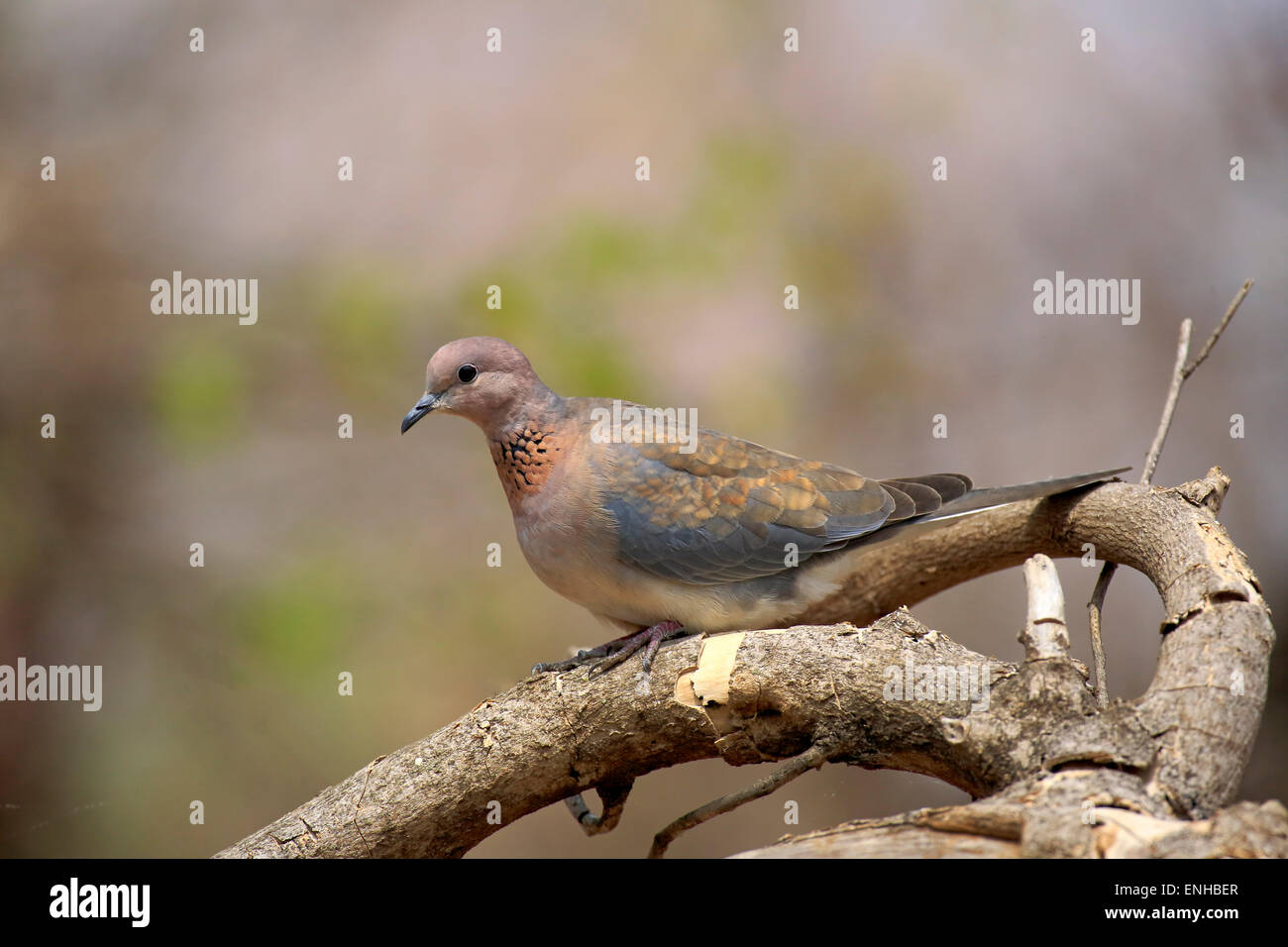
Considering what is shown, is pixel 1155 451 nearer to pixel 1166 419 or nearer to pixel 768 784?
pixel 1166 419

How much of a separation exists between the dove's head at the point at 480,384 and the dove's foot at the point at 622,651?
0.68 metres

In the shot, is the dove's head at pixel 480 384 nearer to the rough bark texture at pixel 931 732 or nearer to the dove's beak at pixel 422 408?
the dove's beak at pixel 422 408

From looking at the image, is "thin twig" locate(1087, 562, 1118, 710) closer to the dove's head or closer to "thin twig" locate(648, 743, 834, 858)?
"thin twig" locate(648, 743, 834, 858)

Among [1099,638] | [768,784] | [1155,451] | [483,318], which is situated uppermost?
[483,318]

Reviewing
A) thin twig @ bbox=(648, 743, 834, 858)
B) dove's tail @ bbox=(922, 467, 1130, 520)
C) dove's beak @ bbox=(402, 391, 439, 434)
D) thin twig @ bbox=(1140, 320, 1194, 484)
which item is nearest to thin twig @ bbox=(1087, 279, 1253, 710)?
thin twig @ bbox=(1140, 320, 1194, 484)

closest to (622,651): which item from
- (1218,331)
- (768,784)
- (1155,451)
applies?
(768,784)

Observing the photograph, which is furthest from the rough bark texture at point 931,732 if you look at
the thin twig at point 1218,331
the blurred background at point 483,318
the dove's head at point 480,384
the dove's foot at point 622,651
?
the blurred background at point 483,318

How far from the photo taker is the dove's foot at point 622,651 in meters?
2.66

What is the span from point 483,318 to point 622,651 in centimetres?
251

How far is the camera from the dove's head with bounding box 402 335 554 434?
284 centimetres

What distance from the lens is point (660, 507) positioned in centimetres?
281

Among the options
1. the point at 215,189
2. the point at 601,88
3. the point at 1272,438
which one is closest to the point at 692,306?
the point at 601,88
